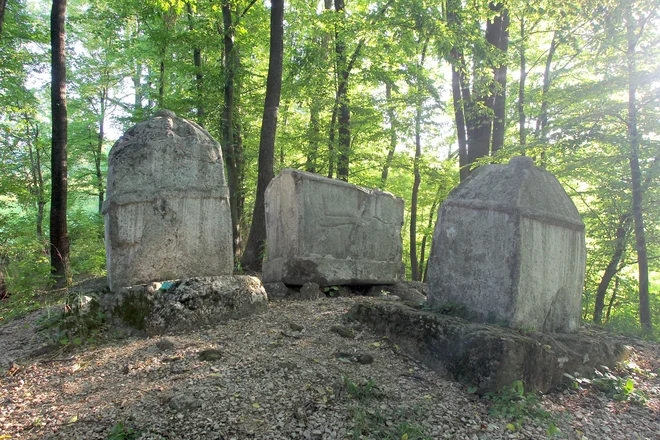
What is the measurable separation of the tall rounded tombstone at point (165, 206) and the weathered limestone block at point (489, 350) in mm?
2127

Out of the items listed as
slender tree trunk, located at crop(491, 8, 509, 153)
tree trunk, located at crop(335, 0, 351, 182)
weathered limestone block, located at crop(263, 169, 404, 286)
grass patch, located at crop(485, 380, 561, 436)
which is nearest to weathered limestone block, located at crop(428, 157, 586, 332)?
grass patch, located at crop(485, 380, 561, 436)

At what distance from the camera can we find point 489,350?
3.12 meters

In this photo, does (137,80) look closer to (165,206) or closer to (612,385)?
(165,206)

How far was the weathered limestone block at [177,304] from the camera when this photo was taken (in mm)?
4045

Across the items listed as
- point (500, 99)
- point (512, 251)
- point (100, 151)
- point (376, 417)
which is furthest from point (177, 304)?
point (100, 151)

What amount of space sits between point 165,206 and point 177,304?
1.11 m

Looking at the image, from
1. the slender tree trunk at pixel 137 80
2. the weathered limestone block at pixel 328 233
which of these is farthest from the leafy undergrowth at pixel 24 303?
the slender tree trunk at pixel 137 80

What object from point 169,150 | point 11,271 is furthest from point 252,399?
point 11,271

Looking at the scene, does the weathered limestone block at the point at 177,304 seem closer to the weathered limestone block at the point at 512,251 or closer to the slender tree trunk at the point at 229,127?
the weathered limestone block at the point at 512,251

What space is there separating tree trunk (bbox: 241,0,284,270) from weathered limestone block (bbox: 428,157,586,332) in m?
4.42

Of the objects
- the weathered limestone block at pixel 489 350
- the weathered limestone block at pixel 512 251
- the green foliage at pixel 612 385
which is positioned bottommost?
the green foliage at pixel 612 385

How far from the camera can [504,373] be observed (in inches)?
121

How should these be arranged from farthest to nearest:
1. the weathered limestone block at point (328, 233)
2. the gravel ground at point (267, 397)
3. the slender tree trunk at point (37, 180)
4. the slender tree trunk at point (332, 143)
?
the slender tree trunk at point (37, 180), the slender tree trunk at point (332, 143), the weathered limestone block at point (328, 233), the gravel ground at point (267, 397)

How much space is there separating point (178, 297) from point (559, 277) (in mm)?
3903
